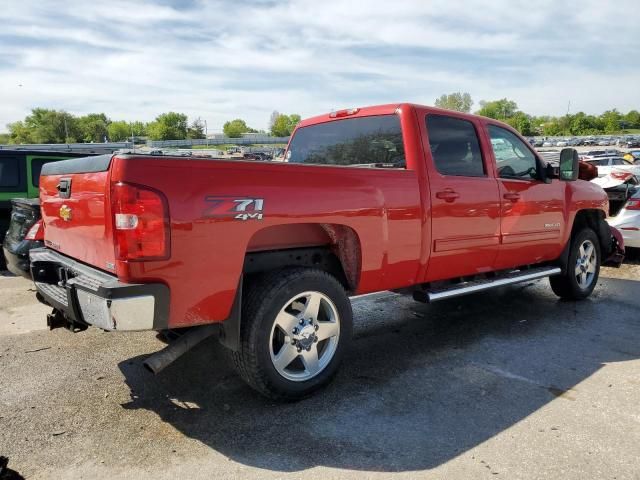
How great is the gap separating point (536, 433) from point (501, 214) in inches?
86.0

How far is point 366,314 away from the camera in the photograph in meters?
5.58

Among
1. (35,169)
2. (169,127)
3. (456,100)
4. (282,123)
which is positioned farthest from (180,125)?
(35,169)

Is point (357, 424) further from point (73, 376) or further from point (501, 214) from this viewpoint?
point (501, 214)

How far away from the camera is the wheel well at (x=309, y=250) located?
3.40 metres

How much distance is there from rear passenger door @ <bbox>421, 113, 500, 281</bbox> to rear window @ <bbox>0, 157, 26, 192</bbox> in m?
6.79

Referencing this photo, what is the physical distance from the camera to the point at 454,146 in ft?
14.7

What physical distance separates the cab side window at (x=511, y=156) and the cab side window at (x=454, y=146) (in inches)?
11.0

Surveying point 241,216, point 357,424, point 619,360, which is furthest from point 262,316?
point 619,360

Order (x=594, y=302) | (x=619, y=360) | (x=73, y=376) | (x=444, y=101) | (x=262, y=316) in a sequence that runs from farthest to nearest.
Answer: (x=444, y=101), (x=594, y=302), (x=619, y=360), (x=73, y=376), (x=262, y=316)

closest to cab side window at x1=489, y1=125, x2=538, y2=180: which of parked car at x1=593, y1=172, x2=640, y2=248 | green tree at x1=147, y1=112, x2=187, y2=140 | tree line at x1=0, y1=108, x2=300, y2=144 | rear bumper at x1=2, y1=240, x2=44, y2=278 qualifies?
parked car at x1=593, y1=172, x2=640, y2=248

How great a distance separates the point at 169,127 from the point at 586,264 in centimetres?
16688

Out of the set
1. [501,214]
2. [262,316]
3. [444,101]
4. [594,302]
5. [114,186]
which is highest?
[444,101]

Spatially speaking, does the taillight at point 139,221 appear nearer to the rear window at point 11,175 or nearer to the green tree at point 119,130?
the rear window at point 11,175

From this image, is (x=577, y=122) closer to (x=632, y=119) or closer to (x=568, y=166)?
(x=632, y=119)
